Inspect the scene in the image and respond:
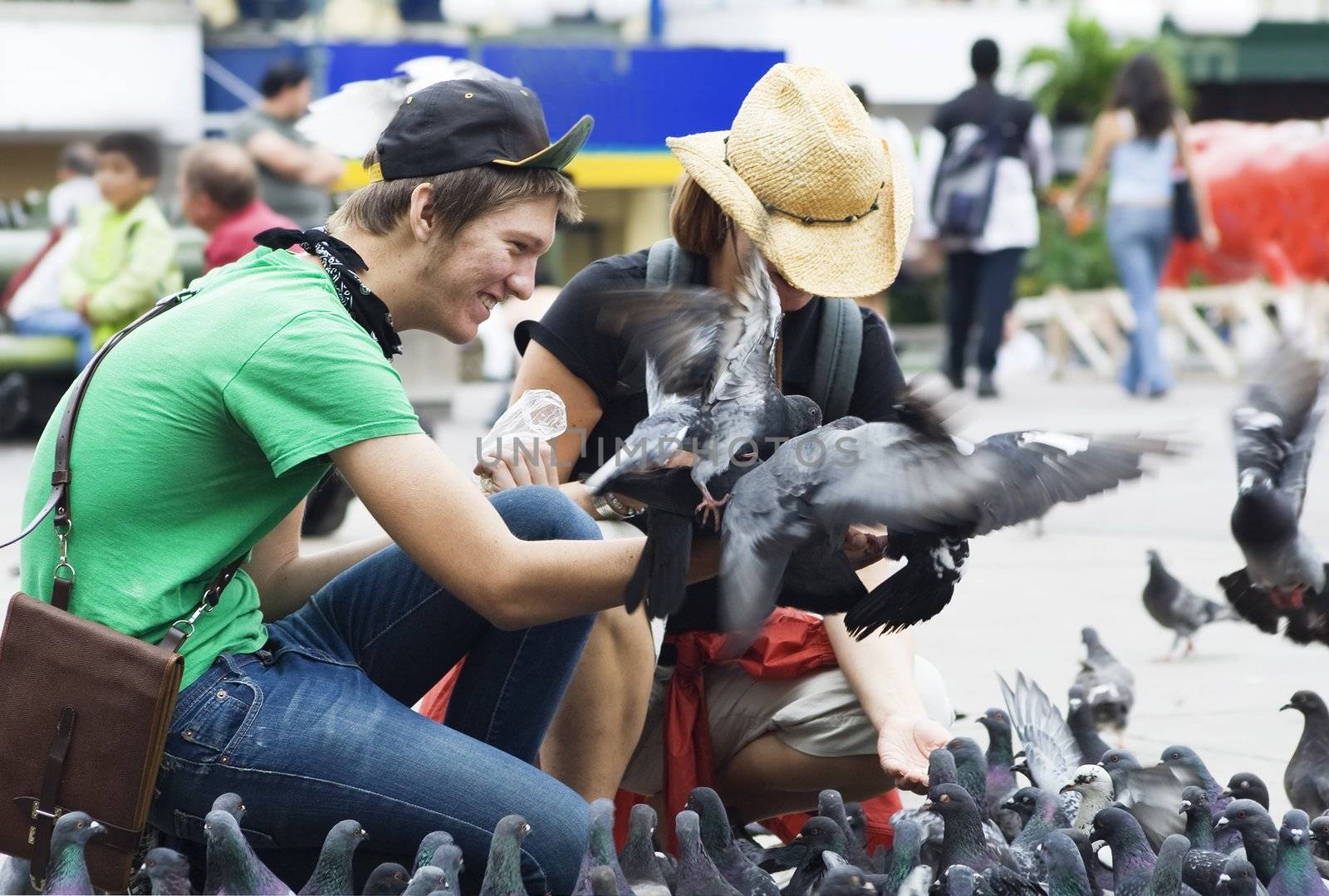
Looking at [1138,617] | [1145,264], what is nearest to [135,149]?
[1138,617]

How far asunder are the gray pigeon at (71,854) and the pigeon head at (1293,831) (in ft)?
7.75

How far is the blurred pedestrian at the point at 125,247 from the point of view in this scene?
9969 mm

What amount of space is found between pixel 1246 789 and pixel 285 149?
6912 mm

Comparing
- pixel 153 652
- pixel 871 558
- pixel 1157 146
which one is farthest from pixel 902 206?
pixel 1157 146

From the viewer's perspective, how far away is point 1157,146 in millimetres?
12695

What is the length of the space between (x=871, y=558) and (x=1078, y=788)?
3.87ft

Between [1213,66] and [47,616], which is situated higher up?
[47,616]

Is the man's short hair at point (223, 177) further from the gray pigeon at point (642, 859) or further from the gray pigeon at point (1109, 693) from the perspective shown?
the gray pigeon at point (642, 859)

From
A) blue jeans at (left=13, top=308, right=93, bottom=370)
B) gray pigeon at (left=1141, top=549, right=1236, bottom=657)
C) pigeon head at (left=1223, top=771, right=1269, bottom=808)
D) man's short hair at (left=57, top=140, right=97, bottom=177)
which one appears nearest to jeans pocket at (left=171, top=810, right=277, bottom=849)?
pigeon head at (left=1223, top=771, right=1269, bottom=808)

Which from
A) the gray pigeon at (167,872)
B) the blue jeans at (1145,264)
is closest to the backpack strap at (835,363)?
the gray pigeon at (167,872)

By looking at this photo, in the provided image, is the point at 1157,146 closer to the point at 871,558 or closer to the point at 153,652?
the point at 871,558

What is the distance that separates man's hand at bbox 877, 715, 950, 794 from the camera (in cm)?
371

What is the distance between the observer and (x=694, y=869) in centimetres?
361

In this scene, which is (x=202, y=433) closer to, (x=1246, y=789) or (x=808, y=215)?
(x=808, y=215)
